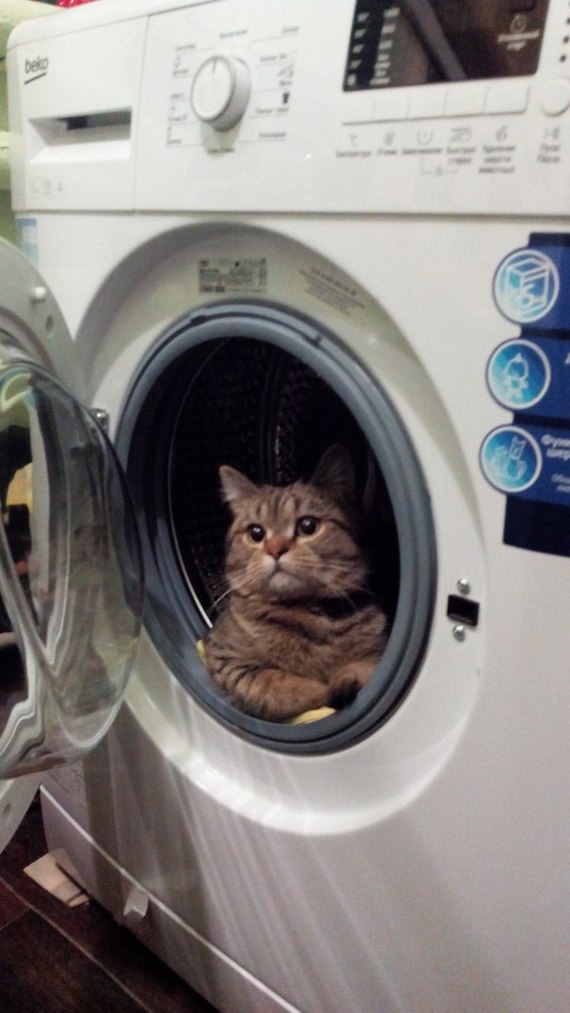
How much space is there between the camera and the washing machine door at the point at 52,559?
0.70m

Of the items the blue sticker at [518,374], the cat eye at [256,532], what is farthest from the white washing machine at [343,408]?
the cat eye at [256,532]

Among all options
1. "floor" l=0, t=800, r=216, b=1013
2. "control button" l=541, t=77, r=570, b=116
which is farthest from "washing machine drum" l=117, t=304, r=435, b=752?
"floor" l=0, t=800, r=216, b=1013

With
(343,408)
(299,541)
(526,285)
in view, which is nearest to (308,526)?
(299,541)

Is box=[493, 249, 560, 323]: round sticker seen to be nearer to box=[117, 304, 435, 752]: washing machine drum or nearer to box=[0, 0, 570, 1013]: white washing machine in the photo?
box=[0, 0, 570, 1013]: white washing machine

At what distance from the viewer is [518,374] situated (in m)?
0.48

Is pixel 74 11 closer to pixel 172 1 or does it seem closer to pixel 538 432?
pixel 172 1

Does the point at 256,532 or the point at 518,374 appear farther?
the point at 256,532

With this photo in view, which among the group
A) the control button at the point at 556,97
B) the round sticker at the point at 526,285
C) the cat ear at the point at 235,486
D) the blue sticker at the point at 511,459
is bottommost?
the cat ear at the point at 235,486

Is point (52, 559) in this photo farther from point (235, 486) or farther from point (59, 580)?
point (235, 486)

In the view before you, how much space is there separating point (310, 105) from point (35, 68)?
0.39 metres

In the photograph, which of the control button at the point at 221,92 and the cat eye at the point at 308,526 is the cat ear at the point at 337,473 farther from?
the control button at the point at 221,92

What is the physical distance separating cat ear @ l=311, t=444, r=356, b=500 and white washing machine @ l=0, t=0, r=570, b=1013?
0.04m

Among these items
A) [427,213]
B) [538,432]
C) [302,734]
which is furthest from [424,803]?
[427,213]

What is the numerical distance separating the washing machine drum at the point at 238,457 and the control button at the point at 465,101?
181 mm
